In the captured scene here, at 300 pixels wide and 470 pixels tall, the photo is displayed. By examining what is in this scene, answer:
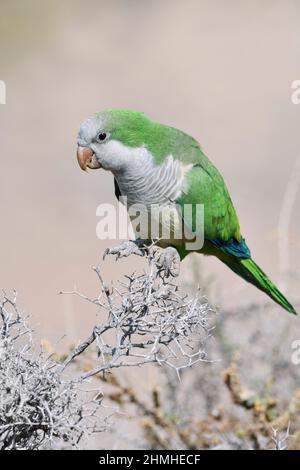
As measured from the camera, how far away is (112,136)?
3.43 meters

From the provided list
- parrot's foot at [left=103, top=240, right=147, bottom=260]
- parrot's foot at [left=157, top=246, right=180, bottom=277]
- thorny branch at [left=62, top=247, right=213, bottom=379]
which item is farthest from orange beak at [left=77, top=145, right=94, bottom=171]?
thorny branch at [left=62, top=247, right=213, bottom=379]

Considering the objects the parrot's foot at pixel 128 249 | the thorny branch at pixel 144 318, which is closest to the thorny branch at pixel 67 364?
the thorny branch at pixel 144 318

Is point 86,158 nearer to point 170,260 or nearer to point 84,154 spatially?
point 84,154

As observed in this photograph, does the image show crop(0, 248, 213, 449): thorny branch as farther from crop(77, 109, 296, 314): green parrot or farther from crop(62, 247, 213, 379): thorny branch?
crop(77, 109, 296, 314): green parrot

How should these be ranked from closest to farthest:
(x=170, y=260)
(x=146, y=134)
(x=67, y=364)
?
1. (x=67, y=364)
2. (x=170, y=260)
3. (x=146, y=134)

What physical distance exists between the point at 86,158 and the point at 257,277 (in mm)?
983

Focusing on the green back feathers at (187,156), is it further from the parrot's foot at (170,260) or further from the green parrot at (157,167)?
the parrot's foot at (170,260)

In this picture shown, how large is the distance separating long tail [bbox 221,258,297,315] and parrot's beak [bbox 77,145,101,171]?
2.75 ft

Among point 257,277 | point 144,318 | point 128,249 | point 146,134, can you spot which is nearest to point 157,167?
point 146,134

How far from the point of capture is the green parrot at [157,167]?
Result: 3.45 metres

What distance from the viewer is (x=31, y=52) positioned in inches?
409

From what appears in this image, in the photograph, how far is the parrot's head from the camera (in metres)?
3.43

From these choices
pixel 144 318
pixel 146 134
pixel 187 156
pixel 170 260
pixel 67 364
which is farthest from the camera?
pixel 187 156
